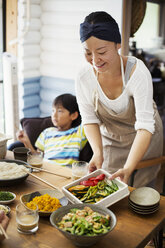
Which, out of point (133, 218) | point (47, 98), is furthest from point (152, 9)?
point (133, 218)

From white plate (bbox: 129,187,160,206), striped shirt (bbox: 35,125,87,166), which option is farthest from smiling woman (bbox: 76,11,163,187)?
striped shirt (bbox: 35,125,87,166)

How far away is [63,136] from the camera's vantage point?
3045mm

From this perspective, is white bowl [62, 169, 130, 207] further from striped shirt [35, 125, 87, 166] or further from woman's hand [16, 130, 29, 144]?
woman's hand [16, 130, 29, 144]

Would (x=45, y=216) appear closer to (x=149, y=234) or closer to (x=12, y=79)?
(x=149, y=234)

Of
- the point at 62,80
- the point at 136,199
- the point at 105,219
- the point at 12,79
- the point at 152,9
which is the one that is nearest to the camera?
the point at 105,219

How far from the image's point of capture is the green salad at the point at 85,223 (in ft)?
4.72

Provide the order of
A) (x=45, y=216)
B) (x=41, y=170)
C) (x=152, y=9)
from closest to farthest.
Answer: (x=45, y=216)
(x=41, y=170)
(x=152, y=9)

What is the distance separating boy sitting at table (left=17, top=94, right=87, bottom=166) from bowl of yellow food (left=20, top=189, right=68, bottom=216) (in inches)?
40.0

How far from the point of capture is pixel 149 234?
5.29 feet

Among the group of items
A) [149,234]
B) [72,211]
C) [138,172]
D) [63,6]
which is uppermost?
[63,6]

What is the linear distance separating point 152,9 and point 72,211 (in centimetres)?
380

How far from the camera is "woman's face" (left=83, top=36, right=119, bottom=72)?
1.97 meters

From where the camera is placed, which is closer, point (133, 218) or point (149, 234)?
point (149, 234)

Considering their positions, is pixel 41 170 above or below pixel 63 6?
below
